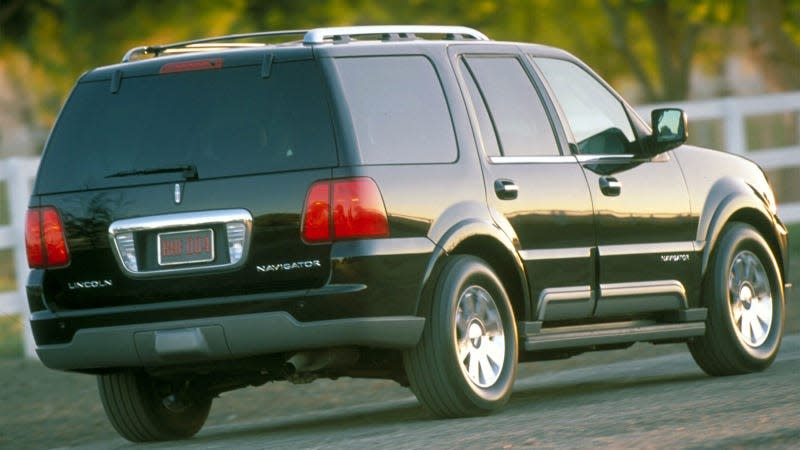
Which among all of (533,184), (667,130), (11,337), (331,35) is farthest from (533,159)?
(11,337)

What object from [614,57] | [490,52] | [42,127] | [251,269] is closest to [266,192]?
[251,269]

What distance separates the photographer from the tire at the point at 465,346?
853cm

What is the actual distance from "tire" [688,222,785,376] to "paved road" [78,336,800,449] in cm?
14

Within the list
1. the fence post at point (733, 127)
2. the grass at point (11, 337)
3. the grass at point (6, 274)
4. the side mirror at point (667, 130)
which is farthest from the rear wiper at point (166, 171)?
the grass at point (6, 274)

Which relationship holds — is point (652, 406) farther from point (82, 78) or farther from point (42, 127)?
point (42, 127)

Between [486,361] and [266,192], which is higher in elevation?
[266,192]

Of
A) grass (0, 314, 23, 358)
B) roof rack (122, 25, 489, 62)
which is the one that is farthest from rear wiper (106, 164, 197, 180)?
grass (0, 314, 23, 358)

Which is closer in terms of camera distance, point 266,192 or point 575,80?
point 266,192

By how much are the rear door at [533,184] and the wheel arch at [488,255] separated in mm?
64

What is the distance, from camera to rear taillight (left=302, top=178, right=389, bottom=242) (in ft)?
26.7

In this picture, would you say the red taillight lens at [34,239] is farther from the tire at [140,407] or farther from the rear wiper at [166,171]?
the tire at [140,407]

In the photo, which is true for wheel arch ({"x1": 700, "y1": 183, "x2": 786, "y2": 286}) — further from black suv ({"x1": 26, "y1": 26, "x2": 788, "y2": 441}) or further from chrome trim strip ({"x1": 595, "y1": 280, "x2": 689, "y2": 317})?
black suv ({"x1": 26, "y1": 26, "x2": 788, "y2": 441})

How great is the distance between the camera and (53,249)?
8.67 m

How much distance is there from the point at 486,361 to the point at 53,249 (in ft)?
6.75
